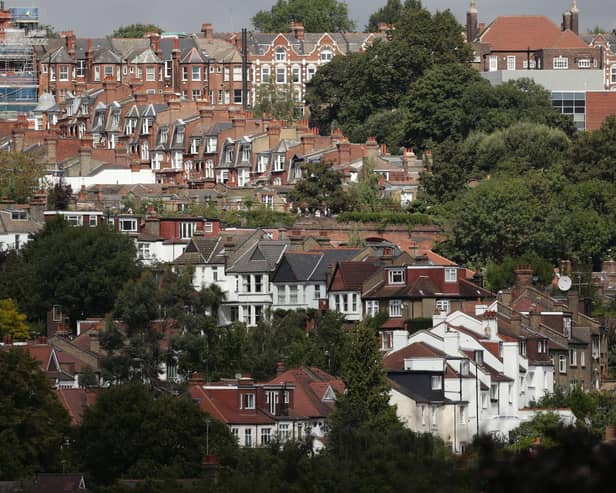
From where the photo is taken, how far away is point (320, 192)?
104 meters

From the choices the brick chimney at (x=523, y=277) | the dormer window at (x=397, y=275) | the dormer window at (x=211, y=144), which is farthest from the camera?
the dormer window at (x=211, y=144)

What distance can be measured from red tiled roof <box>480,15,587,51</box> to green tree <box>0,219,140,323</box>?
6711cm

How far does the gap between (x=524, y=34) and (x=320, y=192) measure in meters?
50.9

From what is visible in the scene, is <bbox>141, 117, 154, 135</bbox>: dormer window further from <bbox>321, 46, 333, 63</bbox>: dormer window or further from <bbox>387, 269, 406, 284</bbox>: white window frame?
<bbox>387, 269, 406, 284</bbox>: white window frame

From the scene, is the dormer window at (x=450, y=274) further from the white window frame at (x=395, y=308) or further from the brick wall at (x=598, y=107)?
the brick wall at (x=598, y=107)

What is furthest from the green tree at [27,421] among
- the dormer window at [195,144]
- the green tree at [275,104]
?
the green tree at [275,104]

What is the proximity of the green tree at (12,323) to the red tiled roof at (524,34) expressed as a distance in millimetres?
72621

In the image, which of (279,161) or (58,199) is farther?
(279,161)

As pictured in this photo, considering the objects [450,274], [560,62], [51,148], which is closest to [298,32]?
[560,62]

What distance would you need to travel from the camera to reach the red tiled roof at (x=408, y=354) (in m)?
70.0

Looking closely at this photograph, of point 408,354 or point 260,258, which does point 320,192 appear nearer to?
point 260,258

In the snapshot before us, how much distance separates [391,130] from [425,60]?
8.15 m

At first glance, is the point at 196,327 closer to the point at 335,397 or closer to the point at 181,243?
the point at 335,397

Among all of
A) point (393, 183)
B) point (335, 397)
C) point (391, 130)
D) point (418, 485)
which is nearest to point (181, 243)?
point (393, 183)
